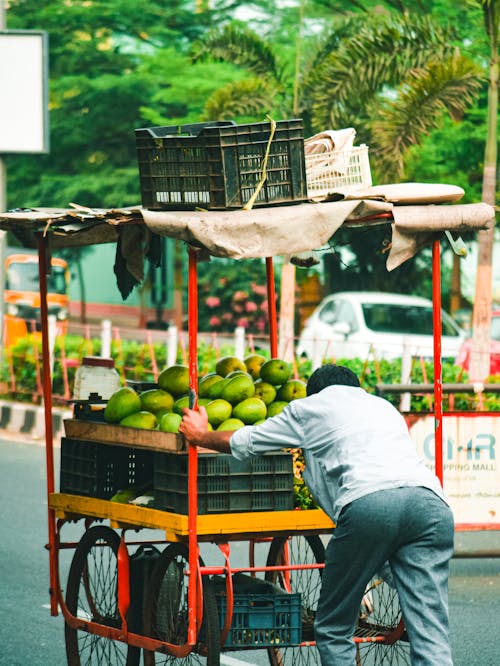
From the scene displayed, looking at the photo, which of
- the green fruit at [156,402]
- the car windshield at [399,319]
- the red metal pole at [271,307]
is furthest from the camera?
the car windshield at [399,319]

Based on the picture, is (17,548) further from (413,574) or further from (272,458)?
(413,574)

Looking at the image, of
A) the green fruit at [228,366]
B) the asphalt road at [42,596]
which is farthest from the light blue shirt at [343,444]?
the asphalt road at [42,596]

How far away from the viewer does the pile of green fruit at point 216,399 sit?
556 cm

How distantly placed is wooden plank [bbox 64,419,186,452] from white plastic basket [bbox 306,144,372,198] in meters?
1.24

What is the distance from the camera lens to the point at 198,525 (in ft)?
16.8

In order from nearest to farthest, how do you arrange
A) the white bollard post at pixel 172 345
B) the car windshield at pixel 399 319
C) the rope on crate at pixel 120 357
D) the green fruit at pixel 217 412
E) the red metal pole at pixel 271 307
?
the green fruit at pixel 217 412
the red metal pole at pixel 271 307
the white bollard post at pixel 172 345
the rope on crate at pixel 120 357
the car windshield at pixel 399 319

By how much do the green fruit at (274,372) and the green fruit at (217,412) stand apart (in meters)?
0.46

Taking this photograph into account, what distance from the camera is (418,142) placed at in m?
16.0

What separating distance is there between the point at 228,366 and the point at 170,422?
0.82 m

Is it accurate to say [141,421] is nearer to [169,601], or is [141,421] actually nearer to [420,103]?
[169,601]

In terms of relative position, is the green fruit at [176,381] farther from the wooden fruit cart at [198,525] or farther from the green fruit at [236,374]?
the wooden fruit cart at [198,525]

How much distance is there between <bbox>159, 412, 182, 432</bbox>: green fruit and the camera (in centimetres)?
543

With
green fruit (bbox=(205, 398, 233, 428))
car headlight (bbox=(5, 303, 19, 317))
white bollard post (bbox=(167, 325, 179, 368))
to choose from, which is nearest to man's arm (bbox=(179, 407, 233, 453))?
green fruit (bbox=(205, 398, 233, 428))

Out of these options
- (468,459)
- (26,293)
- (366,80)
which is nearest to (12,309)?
(26,293)
